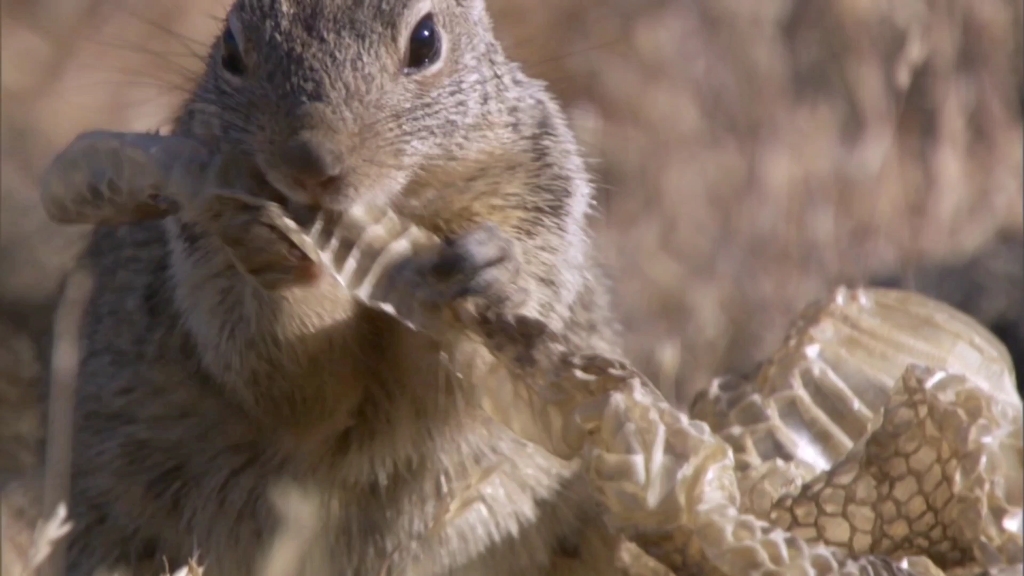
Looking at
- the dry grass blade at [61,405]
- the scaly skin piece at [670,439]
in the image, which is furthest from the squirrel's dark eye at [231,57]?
the dry grass blade at [61,405]

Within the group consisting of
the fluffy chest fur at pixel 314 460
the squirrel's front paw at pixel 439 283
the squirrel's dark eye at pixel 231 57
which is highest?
the squirrel's dark eye at pixel 231 57

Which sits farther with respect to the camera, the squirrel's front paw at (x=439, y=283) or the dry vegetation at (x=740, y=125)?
the dry vegetation at (x=740, y=125)

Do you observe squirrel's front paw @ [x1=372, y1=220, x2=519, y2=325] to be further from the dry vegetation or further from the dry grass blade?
the dry vegetation

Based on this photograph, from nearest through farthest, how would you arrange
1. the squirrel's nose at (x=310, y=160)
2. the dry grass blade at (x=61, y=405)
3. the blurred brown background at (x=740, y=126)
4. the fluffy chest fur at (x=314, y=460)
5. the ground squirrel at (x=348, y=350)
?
1. the dry grass blade at (x=61, y=405)
2. the squirrel's nose at (x=310, y=160)
3. the ground squirrel at (x=348, y=350)
4. the fluffy chest fur at (x=314, y=460)
5. the blurred brown background at (x=740, y=126)

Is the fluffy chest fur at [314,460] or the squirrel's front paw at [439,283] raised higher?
the squirrel's front paw at [439,283]

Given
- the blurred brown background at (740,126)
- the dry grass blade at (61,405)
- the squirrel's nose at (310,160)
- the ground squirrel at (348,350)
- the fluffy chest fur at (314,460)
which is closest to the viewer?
the dry grass blade at (61,405)

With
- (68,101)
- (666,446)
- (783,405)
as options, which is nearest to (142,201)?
(666,446)

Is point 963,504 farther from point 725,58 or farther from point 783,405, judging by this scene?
point 725,58

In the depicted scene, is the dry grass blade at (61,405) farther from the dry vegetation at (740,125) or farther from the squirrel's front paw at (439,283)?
the dry vegetation at (740,125)

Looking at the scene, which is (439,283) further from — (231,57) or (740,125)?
(740,125)
